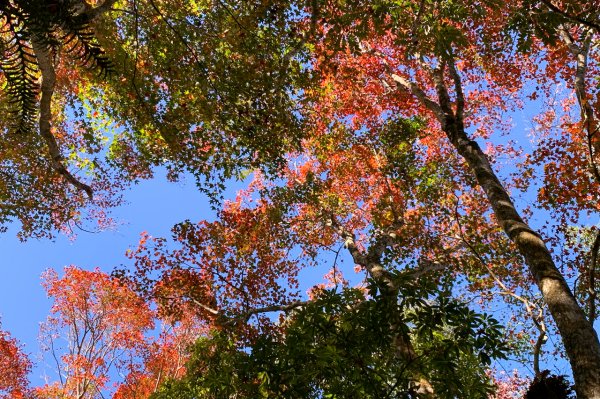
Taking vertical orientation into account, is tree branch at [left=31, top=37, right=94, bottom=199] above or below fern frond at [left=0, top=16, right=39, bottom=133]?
above

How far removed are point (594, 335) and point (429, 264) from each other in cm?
668

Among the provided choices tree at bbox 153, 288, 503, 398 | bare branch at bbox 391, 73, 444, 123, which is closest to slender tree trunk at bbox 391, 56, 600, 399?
tree at bbox 153, 288, 503, 398

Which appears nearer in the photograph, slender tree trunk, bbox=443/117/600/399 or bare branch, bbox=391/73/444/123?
slender tree trunk, bbox=443/117/600/399

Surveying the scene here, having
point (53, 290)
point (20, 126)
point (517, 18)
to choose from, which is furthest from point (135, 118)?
point (53, 290)

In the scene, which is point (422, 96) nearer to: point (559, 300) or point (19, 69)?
point (559, 300)

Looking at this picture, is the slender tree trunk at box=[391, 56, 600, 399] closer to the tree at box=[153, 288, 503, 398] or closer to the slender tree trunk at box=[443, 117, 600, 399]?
the slender tree trunk at box=[443, 117, 600, 399]

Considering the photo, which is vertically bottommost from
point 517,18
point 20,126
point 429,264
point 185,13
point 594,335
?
point 20,126

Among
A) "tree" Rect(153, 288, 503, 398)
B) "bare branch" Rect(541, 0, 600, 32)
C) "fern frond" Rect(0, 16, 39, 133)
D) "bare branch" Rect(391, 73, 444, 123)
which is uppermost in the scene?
"bare branch" Rect(391, 73, 444, 123)

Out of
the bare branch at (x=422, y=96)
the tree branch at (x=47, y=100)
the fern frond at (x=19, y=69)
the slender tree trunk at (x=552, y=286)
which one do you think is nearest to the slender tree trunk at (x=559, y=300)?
the slender tree trunk at (x=552, y=286)

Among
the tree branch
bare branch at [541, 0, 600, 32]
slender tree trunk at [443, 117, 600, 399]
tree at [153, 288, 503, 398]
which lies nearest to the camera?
bare branch at [541, 0, 600, 32]

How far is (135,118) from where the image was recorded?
32.3ft

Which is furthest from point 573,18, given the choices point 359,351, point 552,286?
point 359,351

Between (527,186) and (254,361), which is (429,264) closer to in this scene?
(527,186)

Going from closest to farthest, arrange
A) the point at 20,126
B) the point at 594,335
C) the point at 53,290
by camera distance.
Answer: the point at 20,126 → the point at 594,335 → the point at 53,290
